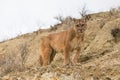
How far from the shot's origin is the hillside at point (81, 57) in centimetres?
1182

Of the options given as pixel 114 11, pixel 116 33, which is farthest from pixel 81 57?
pixel 114 11

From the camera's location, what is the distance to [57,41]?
17.2m

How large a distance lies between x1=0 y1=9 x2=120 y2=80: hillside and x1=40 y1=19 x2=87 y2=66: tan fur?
635mm

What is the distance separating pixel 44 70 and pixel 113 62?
2.16m

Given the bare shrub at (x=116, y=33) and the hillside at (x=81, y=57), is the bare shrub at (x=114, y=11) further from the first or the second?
the bare shrub at (x=116, y=33)

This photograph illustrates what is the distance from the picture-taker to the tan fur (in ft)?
52.9

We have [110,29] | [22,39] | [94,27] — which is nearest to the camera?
[110,29]

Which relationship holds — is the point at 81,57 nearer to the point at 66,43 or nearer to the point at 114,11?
the point at 66,43

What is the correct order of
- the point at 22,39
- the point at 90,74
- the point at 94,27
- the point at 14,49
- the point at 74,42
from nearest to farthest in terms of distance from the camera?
the point at 90,74 → the point at 74,42 → the point at 94,27 → the point at 14,49 → the point at 22,39

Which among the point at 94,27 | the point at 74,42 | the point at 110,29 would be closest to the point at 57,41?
the point at 74,42

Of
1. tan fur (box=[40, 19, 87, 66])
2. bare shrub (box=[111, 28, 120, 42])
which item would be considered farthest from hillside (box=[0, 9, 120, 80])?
tan fur (box=[40, 19, 87, 66])

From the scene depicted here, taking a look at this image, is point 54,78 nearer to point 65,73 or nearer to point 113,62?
point 65,73

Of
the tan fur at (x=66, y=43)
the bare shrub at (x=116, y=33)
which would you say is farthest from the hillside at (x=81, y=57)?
the tan fur at (x=66, y=43)

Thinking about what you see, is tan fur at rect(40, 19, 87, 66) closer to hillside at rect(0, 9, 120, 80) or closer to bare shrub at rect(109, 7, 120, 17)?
hillside at rect(0, 9, 120, 80)
